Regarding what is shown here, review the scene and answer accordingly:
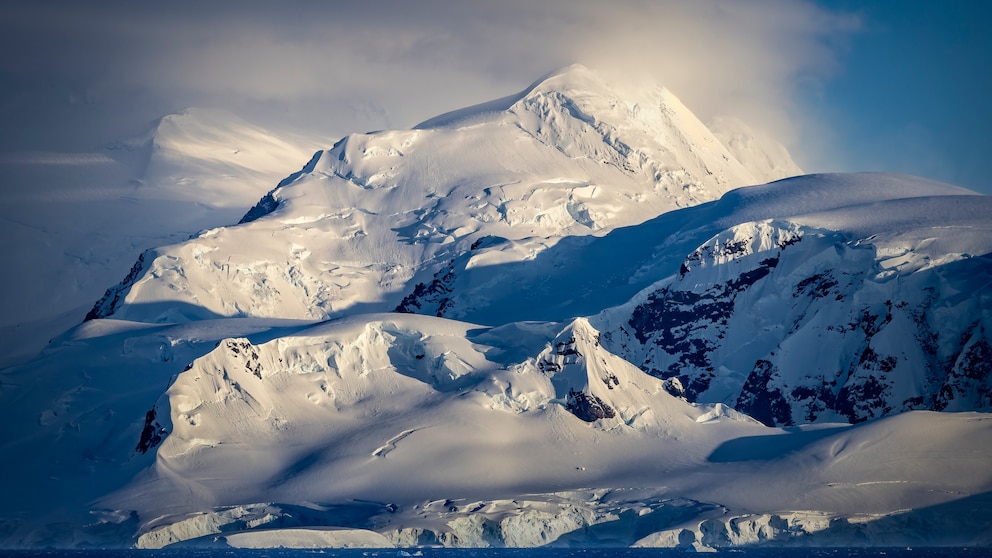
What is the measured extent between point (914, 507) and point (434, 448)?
59.8 m

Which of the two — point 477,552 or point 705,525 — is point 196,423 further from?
point 705,525

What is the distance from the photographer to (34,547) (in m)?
177

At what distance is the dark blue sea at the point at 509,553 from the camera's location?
6492 inches

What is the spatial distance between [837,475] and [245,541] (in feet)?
231

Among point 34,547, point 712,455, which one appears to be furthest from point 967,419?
point 34,547

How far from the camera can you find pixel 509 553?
17600 cm


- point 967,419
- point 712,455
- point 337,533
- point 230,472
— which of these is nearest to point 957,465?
point 967,419

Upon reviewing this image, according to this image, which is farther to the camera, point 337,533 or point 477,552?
point 477,552

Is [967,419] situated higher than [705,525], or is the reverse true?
[967,419]

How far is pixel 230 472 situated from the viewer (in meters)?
191

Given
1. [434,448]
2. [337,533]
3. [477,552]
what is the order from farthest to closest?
[434,448] < [477,552] < [337,533]

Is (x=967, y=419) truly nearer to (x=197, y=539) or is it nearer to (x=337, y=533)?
(x=337, y=533)

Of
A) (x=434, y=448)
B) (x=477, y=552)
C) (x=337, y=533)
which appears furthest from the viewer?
(x=434, y=448)

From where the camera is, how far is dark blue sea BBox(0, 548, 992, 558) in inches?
6492
